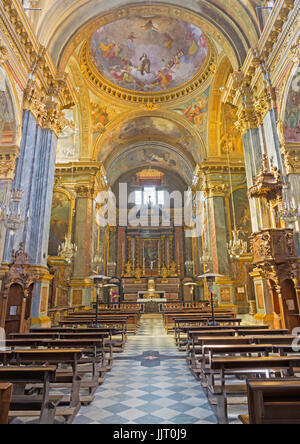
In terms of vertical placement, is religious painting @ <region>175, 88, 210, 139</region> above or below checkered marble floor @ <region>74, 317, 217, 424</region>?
above

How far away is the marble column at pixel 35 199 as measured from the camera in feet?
27.6

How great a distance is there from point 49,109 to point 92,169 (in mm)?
7974

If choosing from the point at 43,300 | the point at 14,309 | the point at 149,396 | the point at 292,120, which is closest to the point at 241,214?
the point at 292,120

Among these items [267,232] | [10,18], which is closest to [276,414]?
[267,232]

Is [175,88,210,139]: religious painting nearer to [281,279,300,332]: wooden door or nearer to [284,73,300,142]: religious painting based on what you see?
[284,73,300,142]: religious painting

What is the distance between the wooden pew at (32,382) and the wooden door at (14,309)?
459 centimetres

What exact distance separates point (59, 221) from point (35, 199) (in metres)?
8.76

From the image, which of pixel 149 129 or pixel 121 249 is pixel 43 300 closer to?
pixel 121 249

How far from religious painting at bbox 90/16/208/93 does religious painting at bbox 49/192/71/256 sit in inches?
319

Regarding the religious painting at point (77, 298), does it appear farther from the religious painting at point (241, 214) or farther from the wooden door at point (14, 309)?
the religious painting at point (241, 214)

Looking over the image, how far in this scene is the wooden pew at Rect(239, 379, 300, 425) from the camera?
2.21 m

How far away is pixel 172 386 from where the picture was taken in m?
4.61

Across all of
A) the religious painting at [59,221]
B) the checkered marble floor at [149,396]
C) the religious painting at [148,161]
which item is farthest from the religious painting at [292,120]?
the religious painting at [148,161]

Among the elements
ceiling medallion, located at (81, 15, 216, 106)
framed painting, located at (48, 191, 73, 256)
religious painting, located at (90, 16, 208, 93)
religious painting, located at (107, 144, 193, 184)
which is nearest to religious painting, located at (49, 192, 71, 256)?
framed painting, located at (48, 191, 73, 256)
